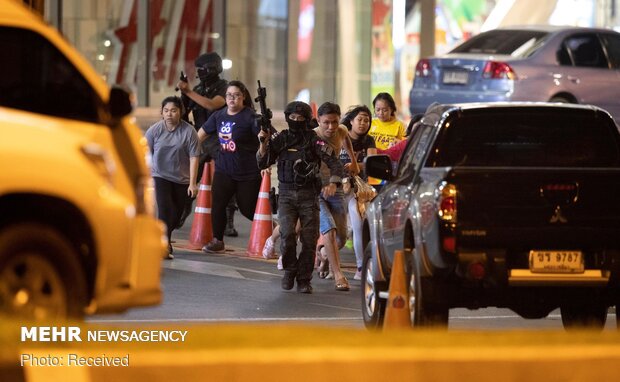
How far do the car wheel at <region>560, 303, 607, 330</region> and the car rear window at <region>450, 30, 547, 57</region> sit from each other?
31.4 feet

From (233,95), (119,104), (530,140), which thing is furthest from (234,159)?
(119,104)

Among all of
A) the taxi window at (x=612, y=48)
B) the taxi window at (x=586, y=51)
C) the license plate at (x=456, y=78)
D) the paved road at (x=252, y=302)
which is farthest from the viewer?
the taxi window at (x=612, y=48)

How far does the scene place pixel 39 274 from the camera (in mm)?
6148

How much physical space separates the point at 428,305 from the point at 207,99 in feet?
25.5

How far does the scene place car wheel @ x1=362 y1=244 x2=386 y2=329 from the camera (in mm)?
10781

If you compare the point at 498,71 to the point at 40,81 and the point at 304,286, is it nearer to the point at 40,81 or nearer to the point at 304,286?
the point at 304,286

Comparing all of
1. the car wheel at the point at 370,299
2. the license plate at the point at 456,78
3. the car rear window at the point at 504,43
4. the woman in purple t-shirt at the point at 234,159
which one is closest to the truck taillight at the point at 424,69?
the license plate at the point at 456,78

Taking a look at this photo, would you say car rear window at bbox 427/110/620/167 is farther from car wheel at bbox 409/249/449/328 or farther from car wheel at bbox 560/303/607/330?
car wheel at bbox 560/303/607/330

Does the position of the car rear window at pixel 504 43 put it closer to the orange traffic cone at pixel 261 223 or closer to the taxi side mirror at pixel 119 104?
the orange traffic cone at pixel 261 223

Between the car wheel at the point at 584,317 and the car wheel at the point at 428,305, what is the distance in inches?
56.1

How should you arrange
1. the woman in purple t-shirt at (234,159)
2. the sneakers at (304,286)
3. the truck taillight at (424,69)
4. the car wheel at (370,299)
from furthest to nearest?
the truck taillight at (424,69), the woman in purple t-shirt at (234,159), the sneakers at (304,286), the car wheel at (370,299)

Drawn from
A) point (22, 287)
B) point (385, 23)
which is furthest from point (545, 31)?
point (22, 287)

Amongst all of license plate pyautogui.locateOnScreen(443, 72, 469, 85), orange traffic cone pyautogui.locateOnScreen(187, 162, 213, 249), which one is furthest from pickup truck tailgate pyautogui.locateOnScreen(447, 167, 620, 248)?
license plate pyautogui.locateOnScreen(443, 72, 469, 85)

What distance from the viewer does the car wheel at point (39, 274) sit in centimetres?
601
